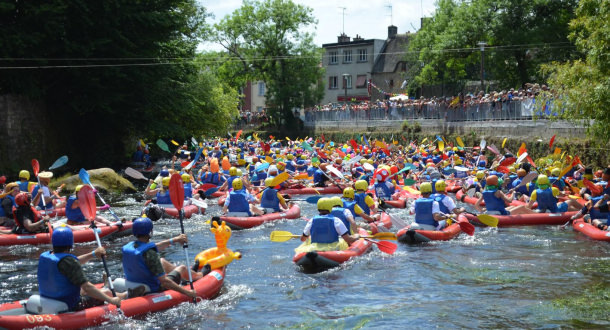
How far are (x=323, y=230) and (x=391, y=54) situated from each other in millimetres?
56906

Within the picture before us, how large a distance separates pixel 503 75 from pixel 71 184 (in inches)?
1043

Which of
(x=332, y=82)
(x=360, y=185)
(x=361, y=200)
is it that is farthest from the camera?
(x=332, y=82)

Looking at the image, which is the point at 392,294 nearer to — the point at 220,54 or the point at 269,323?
the point at 269,323

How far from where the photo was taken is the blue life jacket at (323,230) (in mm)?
11867

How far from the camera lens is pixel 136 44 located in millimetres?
29984

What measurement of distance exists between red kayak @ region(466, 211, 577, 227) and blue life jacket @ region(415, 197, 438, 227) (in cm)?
220

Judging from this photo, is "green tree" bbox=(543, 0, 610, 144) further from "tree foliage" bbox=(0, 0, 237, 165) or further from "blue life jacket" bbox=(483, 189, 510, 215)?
"tree foliage" bbox=(0, 0, 237, 165)

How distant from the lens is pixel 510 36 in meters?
36.9

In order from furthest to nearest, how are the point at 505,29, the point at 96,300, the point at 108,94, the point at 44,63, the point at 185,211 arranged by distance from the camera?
the point at 505,29
the point at 108,94
the point at 44,63
the point at 185,211
the point at 96,300

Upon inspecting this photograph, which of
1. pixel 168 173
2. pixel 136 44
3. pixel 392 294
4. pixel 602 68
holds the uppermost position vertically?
pixel 136 44

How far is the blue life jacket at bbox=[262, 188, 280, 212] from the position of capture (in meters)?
17.6

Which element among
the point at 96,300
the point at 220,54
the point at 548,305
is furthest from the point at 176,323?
the point at 220,54

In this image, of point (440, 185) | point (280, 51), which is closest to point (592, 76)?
point (440, 185)

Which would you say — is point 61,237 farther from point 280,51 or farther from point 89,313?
point 280,51
